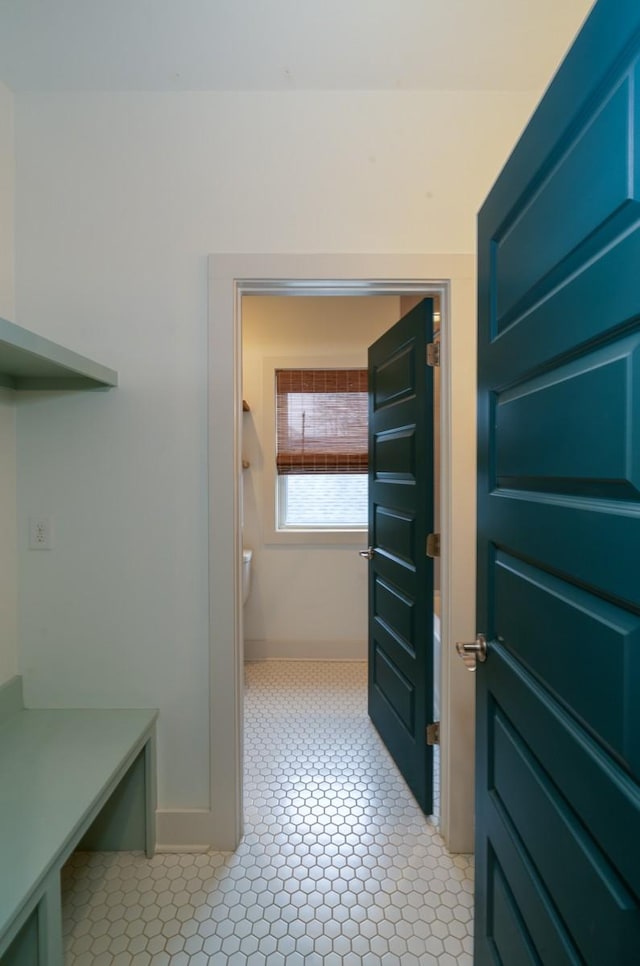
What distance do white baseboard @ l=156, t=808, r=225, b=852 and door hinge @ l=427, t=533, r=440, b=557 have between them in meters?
1.22

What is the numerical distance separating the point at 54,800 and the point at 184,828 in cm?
59

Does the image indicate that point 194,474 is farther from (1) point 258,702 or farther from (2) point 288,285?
(1) point 258,702

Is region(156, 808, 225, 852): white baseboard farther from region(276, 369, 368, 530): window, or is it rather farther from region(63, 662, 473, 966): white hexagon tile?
region(276, 369, 368, 530): window

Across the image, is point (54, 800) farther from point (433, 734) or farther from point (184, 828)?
point (433, 734)

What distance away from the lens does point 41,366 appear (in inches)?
52.2

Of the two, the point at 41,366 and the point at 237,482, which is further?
the point at 237,482

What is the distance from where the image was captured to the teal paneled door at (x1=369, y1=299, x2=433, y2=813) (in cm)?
168

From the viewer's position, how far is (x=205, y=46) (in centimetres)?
133

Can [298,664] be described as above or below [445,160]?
below

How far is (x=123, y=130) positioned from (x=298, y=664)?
2919mm

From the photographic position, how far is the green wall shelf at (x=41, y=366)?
42.5 inches

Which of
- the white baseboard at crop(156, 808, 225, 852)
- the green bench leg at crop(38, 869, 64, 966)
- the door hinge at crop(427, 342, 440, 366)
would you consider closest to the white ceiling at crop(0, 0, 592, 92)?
the door hinge at crop(427, 342, 440, 366)

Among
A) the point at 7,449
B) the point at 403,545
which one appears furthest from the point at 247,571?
the point at 7,449

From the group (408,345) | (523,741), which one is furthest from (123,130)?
(523,741)
